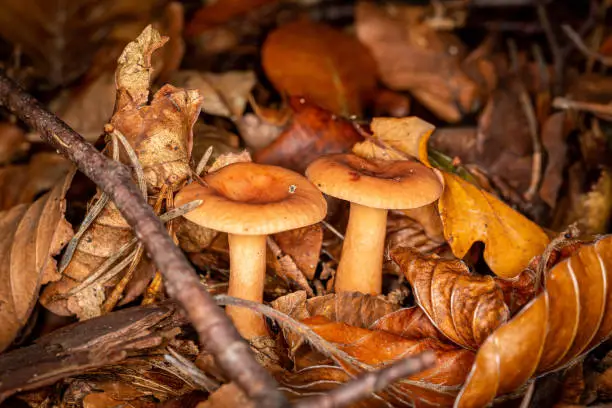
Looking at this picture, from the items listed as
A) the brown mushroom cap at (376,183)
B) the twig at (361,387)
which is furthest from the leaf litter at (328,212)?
the twig at (361,387)

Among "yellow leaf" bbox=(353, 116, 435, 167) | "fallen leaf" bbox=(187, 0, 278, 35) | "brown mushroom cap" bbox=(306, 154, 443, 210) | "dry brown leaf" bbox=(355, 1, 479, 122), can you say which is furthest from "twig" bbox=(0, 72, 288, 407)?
"dry brown leaf" bbox=(355, 1, 479, 122)

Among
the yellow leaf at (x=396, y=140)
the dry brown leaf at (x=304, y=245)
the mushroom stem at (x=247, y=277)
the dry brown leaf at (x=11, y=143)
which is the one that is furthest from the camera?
the dry brown leaf at (x=11, y=143)

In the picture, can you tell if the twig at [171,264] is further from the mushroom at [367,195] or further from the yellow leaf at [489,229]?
the yellow leaf at [489,229]

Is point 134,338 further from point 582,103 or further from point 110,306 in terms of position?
point 582,103

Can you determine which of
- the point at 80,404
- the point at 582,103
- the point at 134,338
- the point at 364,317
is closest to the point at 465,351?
the point at 364,317

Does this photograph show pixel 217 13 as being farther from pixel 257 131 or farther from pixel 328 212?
pixel 328 212

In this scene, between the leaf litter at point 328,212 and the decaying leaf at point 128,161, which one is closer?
the leaf litter at point 328,212

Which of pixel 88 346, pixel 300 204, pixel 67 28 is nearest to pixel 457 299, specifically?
pixel 300 204
